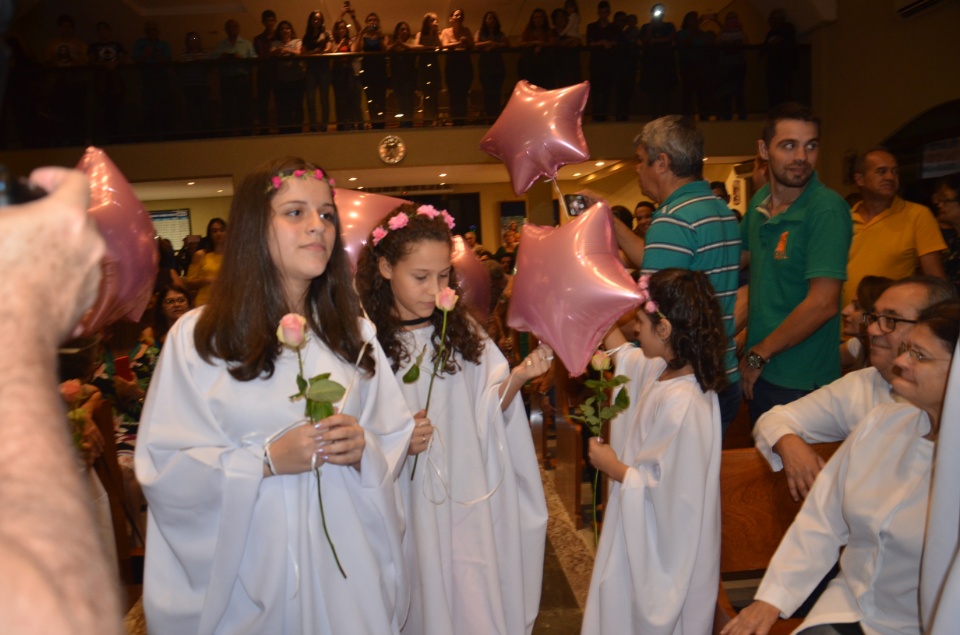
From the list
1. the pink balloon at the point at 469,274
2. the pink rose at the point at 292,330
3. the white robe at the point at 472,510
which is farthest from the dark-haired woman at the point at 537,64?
the pink rose at the point at 292,330

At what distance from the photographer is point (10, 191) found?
2.47 feet

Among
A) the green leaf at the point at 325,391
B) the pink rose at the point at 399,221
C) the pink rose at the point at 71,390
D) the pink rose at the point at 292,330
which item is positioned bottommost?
the pink rose at the point at 71,390

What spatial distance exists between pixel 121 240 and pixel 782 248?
8.17 feet

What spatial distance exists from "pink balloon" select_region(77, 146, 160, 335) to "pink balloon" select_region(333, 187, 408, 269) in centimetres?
75

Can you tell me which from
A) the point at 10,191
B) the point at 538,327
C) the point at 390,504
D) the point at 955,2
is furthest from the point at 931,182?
the point at 10,191

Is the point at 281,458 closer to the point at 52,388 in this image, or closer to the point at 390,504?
the point at 390,504

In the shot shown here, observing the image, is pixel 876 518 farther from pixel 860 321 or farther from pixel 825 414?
pixel 860 321

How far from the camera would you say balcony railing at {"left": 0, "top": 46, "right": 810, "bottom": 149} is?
10.5m

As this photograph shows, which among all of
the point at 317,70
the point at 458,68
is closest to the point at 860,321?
the point at 458,68

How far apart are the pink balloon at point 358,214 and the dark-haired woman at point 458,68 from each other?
26.1 feet

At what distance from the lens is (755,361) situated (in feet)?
9.75

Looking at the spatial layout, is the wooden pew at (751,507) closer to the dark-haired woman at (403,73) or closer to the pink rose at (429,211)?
the pink rose at (429,211)

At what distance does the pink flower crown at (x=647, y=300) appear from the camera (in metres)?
2.56

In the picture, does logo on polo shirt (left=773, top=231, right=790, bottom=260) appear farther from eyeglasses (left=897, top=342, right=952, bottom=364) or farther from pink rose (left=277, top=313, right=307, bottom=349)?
pink rose (left=277, top=313, right=307, bottom=349)
